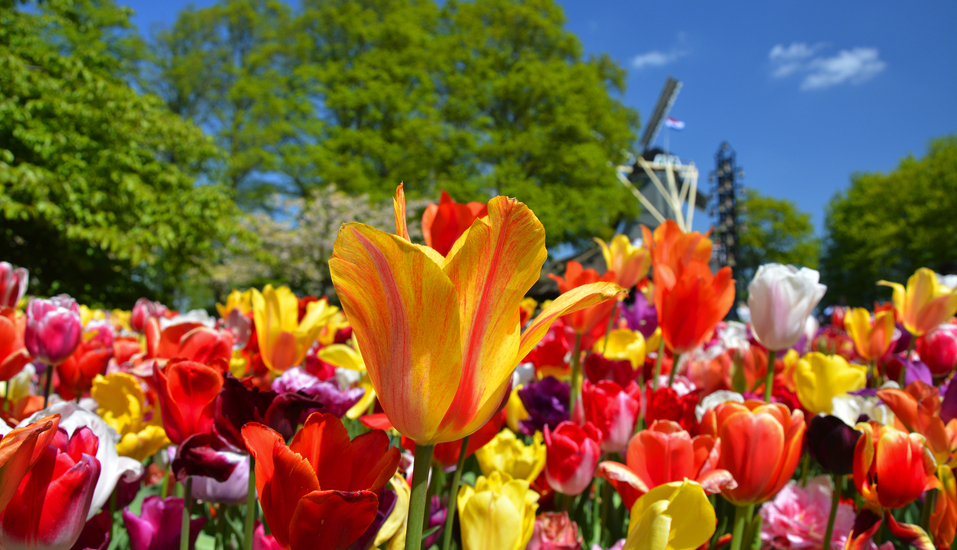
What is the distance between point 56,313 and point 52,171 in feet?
34.2

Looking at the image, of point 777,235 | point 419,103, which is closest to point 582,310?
point 419,103

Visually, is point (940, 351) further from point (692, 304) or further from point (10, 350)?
point (10, 350)

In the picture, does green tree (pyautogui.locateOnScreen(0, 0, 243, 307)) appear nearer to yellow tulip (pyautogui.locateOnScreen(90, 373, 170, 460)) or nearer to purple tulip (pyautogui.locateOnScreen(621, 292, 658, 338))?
yellow tulip (pyautogui.locateOnScreen(90, 373, 170, 460))

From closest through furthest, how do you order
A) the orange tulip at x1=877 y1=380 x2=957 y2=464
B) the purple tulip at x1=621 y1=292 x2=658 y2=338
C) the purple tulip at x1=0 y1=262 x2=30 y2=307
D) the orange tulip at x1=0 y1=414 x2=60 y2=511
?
the orange tulip at x1=0 y1=414 x2=60 y2=511, the orange tulip at x1=877 y1=380 x2=957 y2=464, the purple tulip at x1=0 y1=262 x2=30 y2=307, the purple tulip at x1=621 y1=292 x2=658 y2=338

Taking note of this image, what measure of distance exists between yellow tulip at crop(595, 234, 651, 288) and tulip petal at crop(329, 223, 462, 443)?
1.17 metres

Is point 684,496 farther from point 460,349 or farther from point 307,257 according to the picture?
point 307,257

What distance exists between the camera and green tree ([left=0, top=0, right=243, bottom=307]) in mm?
8859

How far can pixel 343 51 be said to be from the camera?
792 inches

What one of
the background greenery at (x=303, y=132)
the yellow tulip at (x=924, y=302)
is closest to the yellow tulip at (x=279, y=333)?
the yellow tulip at (x=924, y=302)

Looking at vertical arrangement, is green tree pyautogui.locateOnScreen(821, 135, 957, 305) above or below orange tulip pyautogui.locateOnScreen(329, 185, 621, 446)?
above

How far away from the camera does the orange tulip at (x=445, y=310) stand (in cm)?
48

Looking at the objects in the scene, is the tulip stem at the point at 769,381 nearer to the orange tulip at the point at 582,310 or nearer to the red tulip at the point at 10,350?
the orange tulip at the point at 582,310

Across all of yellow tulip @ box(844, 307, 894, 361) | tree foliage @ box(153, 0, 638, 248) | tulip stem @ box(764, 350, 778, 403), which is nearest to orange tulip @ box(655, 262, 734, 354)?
tulip stem @ box(764, 350, 778, 403)

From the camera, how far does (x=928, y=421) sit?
94cm
